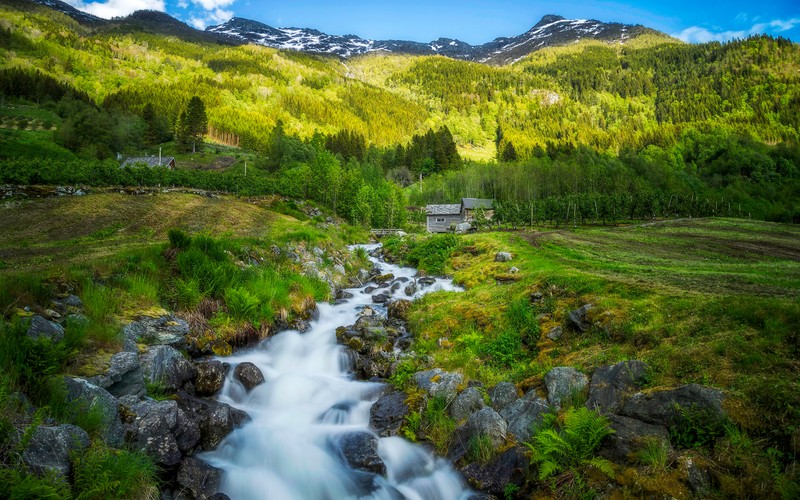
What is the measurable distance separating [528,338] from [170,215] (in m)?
34.0

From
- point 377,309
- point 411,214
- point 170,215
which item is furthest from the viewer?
point 411,214

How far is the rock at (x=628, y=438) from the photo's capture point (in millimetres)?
7062

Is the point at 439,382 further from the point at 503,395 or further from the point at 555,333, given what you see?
the point at 555,333

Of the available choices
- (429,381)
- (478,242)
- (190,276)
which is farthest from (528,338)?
(478,242)

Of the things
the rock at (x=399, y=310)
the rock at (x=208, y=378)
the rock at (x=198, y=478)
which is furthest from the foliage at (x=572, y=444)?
the rock at (x=399, y=310)

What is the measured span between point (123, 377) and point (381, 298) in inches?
590

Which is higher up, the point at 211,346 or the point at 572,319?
the point at 572,319

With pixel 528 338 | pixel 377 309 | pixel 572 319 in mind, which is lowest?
pixel 377 309

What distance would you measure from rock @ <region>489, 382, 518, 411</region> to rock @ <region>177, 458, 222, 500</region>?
23.6ft

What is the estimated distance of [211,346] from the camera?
43.9ft

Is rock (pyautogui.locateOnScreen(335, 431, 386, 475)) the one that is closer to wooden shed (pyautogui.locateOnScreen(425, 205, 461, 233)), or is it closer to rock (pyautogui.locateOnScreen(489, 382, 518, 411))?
rock (pyautogui.locateOnScreen(489, 382, 518, 411))

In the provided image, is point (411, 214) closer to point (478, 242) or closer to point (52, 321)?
point (478, 242)

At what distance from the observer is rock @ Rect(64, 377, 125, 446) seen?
7.30m

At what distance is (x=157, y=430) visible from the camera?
8.04 meters
